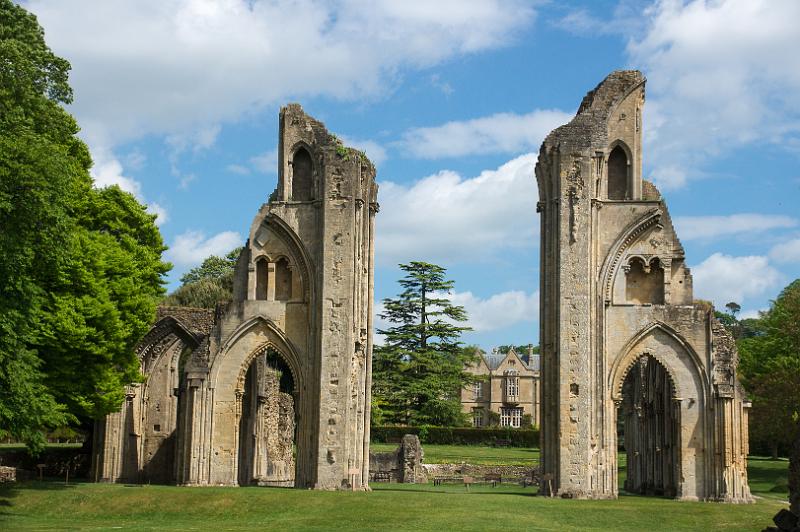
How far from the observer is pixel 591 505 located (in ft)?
97.6

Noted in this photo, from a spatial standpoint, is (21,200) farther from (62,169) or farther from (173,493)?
(173,493)

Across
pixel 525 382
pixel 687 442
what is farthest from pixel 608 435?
pixel 525 382

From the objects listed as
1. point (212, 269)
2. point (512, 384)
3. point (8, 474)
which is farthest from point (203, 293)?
point (512, 384)

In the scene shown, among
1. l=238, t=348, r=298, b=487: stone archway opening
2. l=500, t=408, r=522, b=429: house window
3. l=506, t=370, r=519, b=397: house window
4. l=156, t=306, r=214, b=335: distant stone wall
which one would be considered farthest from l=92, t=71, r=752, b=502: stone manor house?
l=506, t=370, r=519, b=397: house window

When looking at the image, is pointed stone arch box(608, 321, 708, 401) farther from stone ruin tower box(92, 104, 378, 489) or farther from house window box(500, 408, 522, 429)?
house window box(500, 408, 522, 429)

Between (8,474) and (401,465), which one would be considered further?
(401,465)

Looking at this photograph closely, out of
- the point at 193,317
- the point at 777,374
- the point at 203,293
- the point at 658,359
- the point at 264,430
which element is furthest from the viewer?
the point at 203,293

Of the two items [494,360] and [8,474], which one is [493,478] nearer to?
[8,474]

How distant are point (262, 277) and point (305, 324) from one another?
2179mm

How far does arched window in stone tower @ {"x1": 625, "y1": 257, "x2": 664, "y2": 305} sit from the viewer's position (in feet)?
115

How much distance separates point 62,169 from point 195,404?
10.7 meters

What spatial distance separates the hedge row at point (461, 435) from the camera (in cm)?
5984

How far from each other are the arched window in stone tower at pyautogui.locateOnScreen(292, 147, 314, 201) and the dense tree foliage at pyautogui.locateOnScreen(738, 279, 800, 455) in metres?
21.6

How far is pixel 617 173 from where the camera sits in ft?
118
